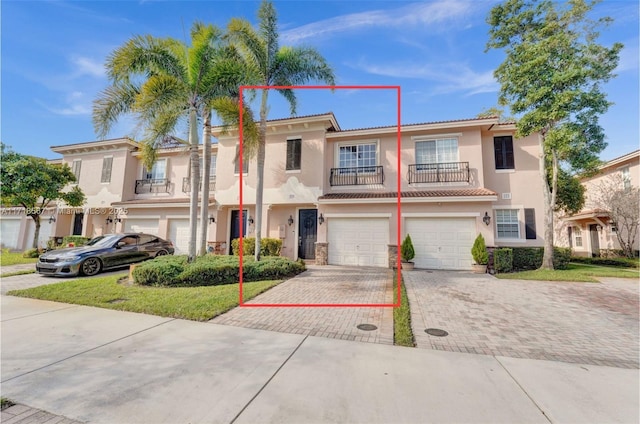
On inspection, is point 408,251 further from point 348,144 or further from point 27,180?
point 27,180

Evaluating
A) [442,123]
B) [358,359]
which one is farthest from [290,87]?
[358,359]

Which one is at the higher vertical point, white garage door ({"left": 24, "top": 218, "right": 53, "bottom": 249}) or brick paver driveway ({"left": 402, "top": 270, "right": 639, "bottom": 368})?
white garage door ({"left": 24, "top": 218, "right": 53, "bottom": 249})

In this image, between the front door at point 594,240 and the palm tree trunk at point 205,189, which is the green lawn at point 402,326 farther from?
the front door at point 594,240

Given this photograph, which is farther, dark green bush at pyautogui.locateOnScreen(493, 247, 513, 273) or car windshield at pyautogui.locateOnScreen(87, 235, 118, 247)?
dark green bush at pyautogui.locateOnScreen(493, 247, 513, 273)

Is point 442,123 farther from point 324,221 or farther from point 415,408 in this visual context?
point 415,408

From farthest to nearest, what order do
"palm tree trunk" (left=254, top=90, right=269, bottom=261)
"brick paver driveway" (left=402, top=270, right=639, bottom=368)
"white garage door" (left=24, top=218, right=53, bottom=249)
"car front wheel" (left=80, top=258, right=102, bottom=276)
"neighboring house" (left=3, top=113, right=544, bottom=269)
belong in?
"white garage door" (left=24, top=218, right=53, bottom=249)
"neighboring house" (left=3, top=113, right=544, bottom=269)
"palm tree trunk" (left=254, top=90, right=269, bottom=261)
"car front wheel" (left=80, top=258, right=102, bottom=276)
"brick paver driveway" (left=402, top=270, right=639, bottom=368)

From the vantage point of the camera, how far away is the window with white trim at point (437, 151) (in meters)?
13.2

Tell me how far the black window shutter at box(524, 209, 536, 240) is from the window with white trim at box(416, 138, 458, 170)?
4.09 m

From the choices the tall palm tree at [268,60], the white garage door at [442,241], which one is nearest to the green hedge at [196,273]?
the tall palm tree at [268,60]

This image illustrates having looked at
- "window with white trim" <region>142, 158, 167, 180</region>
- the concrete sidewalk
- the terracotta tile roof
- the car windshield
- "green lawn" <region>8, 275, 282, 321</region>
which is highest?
"window with white trim" <region>142, 158, 167, 180</region>

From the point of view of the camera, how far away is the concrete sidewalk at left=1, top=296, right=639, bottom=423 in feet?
8.54

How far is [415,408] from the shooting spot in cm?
267

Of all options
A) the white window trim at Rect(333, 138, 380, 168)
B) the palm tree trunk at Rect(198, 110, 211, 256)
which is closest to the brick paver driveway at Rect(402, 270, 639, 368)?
the white window trim at Rect(333, 138, 380, 168)

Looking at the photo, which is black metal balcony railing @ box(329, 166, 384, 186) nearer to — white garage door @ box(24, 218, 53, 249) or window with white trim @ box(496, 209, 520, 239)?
window with white trim @ box(496, 209, 520, 239)
